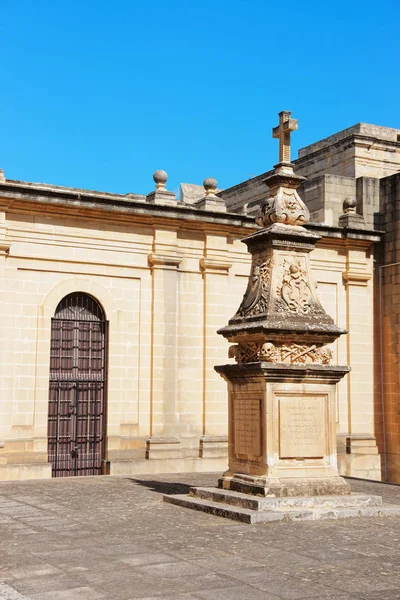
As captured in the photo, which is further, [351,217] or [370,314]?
[370,314]

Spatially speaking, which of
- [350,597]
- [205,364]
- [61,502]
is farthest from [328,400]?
[205,364]

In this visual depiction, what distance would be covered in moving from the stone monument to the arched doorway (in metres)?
5.58

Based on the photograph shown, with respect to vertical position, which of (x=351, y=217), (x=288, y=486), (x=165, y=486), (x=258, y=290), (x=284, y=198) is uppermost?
(x=351, y=217)

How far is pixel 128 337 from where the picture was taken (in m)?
16.7

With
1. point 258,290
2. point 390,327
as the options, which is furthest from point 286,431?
point 390,327

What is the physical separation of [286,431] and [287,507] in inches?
41.1

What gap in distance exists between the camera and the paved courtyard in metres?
5.90

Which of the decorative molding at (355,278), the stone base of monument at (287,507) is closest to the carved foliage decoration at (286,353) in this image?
the stone base of monument at (287,507)

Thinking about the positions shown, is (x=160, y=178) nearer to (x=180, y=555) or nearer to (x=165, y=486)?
(x=165, y=486)

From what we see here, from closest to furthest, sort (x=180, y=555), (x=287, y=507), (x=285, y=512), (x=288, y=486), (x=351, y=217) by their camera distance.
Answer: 1. (x=180, y=555)
2. (x=285, y=512)
3. (x=287, y=507)
4. (x=288, y=486)
5. (x=351, y=217)

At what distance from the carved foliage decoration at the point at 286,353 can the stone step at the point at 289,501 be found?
1796 millimetres

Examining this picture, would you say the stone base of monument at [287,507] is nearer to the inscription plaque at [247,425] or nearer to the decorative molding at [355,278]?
the inscription plaque at [247,425]

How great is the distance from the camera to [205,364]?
17.3m

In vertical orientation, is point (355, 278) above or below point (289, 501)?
above
